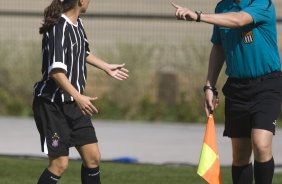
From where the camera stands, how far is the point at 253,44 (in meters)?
8.23

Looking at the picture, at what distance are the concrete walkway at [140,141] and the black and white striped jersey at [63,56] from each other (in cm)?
398

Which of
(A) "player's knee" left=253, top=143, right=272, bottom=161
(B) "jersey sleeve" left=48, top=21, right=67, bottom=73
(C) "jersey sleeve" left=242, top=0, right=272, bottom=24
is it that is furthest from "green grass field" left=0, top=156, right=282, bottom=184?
(C) "jersey sleeve" left=242, top=0, right=272, bottom=24

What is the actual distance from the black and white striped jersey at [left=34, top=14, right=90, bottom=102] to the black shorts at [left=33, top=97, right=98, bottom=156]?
76 mm

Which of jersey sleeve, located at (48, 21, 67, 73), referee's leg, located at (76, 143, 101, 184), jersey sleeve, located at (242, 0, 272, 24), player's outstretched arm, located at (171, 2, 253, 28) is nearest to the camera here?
player's outstretched arm, located at (171, 2, 253, 28)

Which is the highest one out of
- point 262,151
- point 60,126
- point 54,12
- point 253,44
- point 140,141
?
point 54,12

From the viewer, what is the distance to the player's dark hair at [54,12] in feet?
26.6

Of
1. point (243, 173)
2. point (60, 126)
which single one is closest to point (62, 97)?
point (60, 126)

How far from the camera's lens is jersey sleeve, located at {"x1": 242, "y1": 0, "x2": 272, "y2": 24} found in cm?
809

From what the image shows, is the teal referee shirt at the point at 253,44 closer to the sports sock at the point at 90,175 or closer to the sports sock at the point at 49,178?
the sports sock at the point at 90,175

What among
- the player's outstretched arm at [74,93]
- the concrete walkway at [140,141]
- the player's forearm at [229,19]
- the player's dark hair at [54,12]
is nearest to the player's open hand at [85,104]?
the player's outstretched arm at [74,93]

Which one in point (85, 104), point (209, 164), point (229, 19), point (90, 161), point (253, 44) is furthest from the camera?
point (209, 164)

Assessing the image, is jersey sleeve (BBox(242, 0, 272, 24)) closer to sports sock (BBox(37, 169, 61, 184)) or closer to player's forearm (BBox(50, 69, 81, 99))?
player's forearm (BBox(50, 69, 81, 99))

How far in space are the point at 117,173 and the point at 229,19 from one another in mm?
3560

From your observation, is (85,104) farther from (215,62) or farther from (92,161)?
(215,62)
